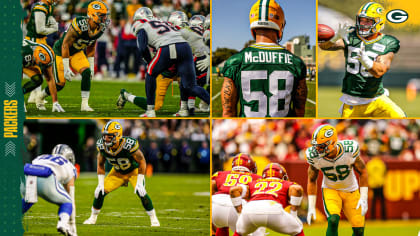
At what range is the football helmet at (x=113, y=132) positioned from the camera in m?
6.28

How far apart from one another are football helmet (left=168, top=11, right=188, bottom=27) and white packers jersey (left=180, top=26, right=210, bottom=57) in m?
0.07

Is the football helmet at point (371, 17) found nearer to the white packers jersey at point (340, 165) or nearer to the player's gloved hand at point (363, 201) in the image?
the white packers jersey at point (340, 165)

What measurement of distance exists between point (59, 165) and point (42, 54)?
1288 millimetres

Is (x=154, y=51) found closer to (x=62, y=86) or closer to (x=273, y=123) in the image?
(x=62, y=86)

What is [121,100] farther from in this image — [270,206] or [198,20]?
[270,206]

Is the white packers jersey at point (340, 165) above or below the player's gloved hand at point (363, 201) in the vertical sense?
above

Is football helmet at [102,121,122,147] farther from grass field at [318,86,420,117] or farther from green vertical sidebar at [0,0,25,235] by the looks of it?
grass field at [318,86,420,117]

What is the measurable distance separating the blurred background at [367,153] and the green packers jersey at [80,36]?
129 inches

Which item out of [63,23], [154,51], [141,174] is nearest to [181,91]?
[154,51]

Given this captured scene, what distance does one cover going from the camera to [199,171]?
13.4m

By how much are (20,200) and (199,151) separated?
6.37 metres

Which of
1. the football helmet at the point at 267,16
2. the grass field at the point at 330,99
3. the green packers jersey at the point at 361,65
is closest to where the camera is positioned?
the football helmet at the point at 267,16

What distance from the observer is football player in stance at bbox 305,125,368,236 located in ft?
19.1

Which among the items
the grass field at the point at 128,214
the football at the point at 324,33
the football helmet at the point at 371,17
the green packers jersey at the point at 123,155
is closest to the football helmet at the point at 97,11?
the green packers jersey at the point at 123,155
